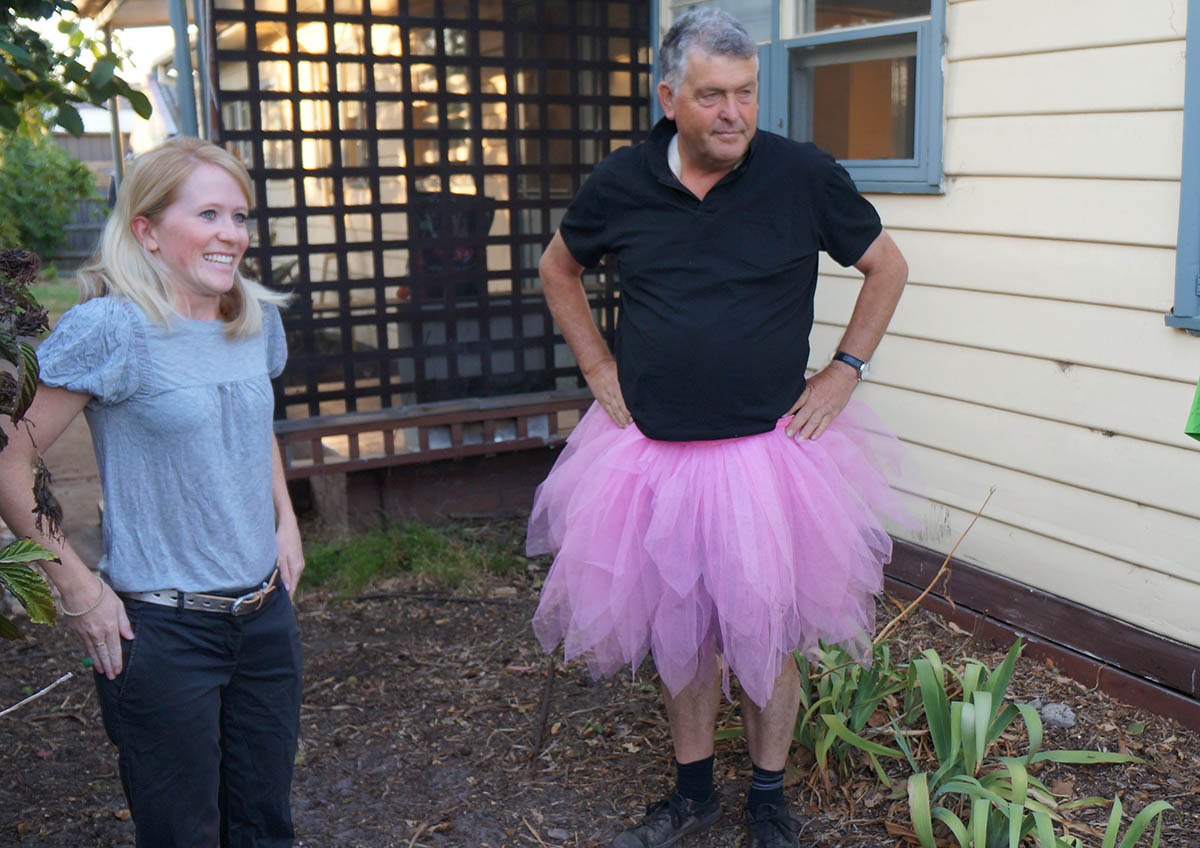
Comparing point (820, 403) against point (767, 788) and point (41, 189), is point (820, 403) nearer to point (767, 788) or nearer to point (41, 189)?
point (767, 788)

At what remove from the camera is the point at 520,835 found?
298 cm

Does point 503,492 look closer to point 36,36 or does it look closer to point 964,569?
point 964,569

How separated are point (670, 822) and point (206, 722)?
1.21m

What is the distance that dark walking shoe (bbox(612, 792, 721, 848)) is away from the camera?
9.23 ft

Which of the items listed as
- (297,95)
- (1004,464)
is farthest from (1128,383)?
(297,95)

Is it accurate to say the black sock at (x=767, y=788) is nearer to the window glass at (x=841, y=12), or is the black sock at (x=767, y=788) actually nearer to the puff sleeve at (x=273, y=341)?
the puff sleeve at (x=273, y=341)

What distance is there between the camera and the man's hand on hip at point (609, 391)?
2812 mm

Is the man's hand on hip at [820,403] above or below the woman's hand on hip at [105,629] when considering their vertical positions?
above

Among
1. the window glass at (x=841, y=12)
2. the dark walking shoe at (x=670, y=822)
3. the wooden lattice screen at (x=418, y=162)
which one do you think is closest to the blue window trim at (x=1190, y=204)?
the window glass at (x=841, y=12)

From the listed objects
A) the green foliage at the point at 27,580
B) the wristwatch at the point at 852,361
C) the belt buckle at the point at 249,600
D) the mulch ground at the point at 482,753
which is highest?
the wristwatch at the point at 852,361

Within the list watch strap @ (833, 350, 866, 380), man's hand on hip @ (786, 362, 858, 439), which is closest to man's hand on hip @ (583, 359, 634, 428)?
man's hand on hip @ (786, 362, 858, 439)

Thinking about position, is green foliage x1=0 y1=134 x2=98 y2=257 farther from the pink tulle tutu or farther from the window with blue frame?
the pink tulle tutu

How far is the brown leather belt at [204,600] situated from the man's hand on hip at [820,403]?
125 centimetres

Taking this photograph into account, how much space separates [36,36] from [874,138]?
2762 mm
